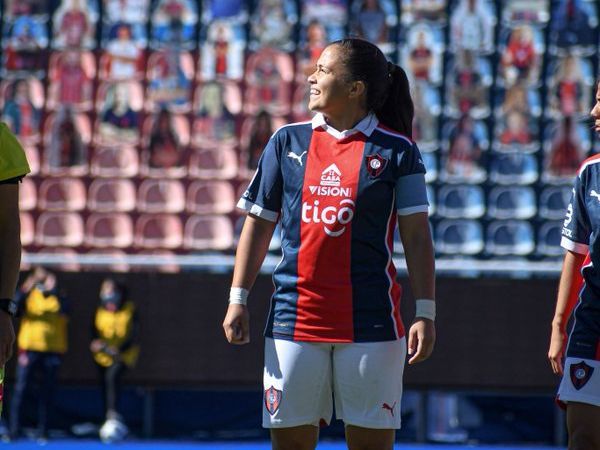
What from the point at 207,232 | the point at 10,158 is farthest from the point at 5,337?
the point at 207,232

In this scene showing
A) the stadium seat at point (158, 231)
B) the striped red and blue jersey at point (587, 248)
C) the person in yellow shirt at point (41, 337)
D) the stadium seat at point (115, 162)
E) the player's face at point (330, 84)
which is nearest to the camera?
the player's face at point (330, 84)

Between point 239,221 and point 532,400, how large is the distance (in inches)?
125

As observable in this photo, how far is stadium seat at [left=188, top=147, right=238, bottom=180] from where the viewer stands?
39.4 feet

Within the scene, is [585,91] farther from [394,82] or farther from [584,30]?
[394,82]

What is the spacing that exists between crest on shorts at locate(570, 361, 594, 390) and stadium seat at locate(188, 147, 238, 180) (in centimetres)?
814

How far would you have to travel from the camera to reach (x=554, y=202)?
11.8m

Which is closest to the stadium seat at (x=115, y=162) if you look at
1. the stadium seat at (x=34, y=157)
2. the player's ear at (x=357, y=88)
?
the stadium seat at (x=34, y=157)

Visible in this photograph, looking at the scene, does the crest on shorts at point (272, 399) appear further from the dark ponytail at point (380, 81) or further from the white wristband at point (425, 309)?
the dark ponytail at point (380, 81)

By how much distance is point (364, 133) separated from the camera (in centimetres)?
396

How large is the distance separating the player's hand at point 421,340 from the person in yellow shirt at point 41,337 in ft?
24.3

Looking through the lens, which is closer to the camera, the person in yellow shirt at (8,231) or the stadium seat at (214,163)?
the person in yellow shirt at (8,231)

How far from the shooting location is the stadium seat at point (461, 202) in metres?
11.7

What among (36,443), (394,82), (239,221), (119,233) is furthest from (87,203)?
(394,82)

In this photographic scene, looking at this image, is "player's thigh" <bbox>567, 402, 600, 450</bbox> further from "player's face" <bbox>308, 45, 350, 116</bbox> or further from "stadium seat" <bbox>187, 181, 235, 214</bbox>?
"stadium seat" <bbox>187, 181, 235, 214</bbox>
